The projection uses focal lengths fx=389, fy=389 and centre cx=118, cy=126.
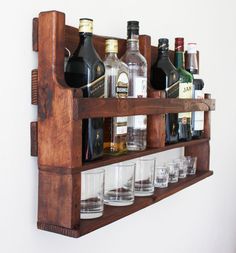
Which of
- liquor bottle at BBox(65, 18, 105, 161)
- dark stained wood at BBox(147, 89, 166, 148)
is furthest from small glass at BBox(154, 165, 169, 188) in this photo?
liquor bottle at BBox(65, 18, 105, 161)

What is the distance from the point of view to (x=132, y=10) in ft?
3.41

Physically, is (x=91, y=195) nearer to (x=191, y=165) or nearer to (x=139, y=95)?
(x=139, y=95)

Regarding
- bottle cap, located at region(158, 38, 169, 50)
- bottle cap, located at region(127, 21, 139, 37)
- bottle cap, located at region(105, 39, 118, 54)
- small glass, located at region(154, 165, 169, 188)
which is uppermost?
bottle cap, located at region(127, 21, 139, 37)

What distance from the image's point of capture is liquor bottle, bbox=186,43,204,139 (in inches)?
45.9

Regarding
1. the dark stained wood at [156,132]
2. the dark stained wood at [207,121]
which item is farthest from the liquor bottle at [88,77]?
the dark stained wood at [207,121]

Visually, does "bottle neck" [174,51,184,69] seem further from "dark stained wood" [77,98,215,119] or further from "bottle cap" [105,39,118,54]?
"bottle cap" [105,39,118,54]

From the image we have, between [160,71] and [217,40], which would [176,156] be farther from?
[217,40]

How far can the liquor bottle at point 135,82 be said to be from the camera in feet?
2.96

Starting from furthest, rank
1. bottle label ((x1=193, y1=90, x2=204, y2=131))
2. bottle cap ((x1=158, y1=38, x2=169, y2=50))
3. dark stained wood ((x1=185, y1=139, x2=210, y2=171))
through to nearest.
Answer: dark stained wood ((x1=185, y1=139, x2=210, y2=171)), bottle label ((x1=193, y1=90, x2=204, y2=131)), bottle cap ((x1=158, y1=38, x2=169, y2=50))

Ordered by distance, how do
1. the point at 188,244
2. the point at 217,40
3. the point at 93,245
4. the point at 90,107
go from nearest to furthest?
the point at 90,107
the point at 93,245
the point at 188,244
the point at 217,40

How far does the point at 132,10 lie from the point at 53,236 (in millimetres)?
611

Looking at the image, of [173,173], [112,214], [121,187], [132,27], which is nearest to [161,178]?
[173,173]

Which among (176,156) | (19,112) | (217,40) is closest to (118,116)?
(19,112)

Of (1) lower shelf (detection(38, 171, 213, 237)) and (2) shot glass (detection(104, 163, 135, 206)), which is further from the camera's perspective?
(2) shot glass (detection(104, 163, 135, 206))
